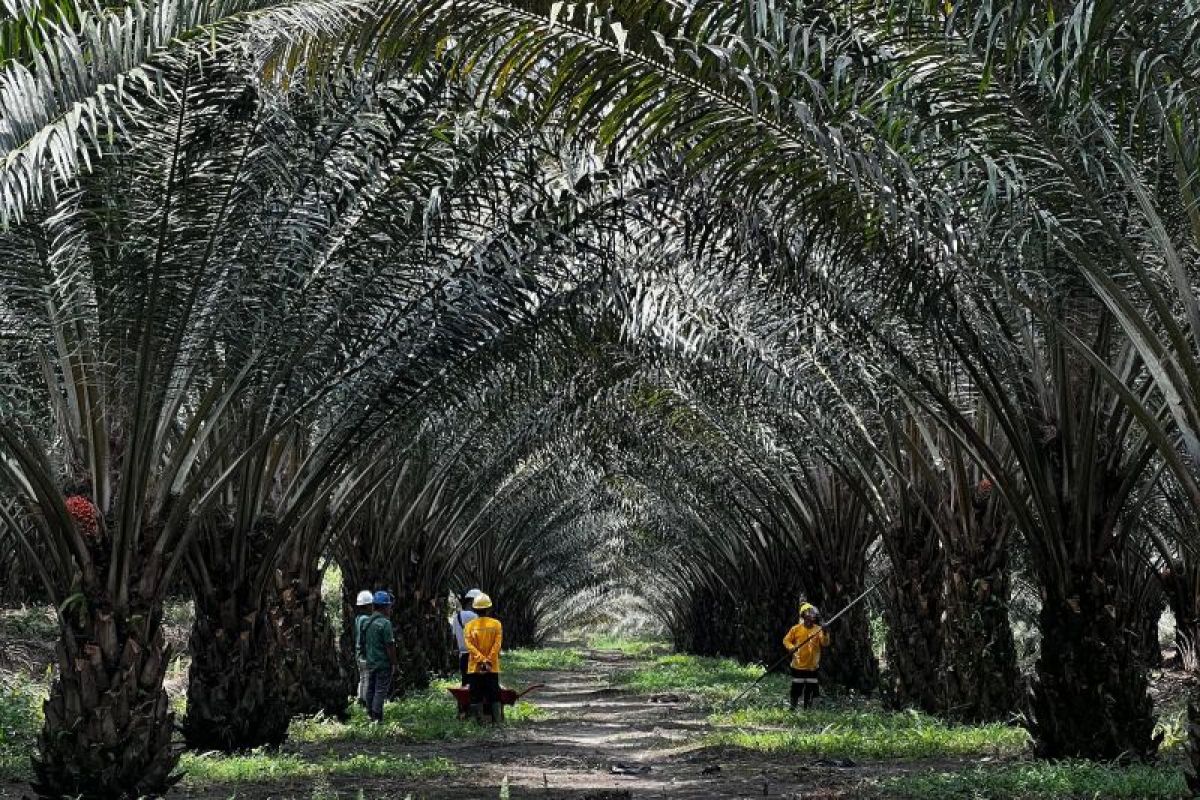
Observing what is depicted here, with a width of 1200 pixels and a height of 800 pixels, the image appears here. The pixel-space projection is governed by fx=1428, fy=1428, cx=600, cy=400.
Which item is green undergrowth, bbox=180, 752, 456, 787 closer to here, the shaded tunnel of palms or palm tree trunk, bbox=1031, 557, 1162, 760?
the shaded tunnel of palms

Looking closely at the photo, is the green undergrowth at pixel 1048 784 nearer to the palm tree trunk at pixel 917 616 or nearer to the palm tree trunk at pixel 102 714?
the palm tree trunk at pixel 102 714

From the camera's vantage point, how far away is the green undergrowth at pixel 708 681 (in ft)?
71.5

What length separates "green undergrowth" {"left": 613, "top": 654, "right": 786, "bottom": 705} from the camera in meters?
21.8

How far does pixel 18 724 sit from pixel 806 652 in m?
8.57

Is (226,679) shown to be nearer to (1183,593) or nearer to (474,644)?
(474,644)

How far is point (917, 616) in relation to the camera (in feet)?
49.9

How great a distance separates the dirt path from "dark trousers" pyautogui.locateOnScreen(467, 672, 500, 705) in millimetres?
430

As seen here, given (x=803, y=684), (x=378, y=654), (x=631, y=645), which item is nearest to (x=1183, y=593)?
(x=803, y=684)

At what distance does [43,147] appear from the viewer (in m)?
5.81

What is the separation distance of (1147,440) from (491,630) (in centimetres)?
770

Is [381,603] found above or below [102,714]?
above

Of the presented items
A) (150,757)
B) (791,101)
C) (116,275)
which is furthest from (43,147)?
(150,757)

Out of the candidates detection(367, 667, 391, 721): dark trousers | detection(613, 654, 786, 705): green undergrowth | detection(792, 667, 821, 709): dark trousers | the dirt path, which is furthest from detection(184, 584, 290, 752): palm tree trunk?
detection(613, 654, 786, 705): green undergrowth

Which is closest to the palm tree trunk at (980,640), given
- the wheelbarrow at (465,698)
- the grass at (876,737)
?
the grass at (876,737)
